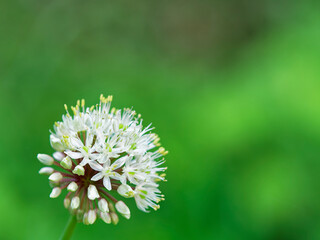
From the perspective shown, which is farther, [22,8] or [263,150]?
[22,8]

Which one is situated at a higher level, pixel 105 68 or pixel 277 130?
pixel 105 68

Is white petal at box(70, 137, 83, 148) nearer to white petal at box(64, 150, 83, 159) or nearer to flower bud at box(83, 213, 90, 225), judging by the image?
white petal at box(64, 150, 83, 159)

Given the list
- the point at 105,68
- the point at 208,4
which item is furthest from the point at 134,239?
the point at 208,4

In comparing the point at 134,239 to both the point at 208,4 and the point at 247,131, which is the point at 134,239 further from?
the point at 208,4

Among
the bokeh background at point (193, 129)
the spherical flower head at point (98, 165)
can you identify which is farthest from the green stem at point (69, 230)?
the bokeh background at point (193, 129)

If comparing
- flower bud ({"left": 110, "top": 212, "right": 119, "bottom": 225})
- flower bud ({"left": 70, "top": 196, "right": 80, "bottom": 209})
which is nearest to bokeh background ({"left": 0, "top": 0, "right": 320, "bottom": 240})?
flower bud ({"left": 110, "top": 212, "right": 119, "bottom": 225})

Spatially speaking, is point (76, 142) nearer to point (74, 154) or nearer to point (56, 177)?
point (74, 154)
